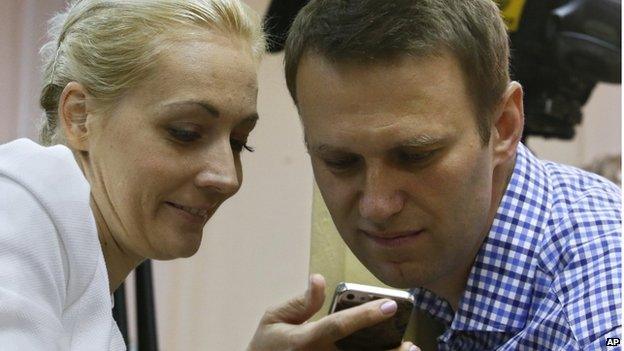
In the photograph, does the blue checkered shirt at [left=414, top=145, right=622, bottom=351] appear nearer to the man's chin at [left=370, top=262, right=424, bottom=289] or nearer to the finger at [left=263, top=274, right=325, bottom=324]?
the man's chin at [left=370, top=262, right=424, bottom=289]

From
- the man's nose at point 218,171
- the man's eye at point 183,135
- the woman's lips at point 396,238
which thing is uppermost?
the man's eye at point 183,135

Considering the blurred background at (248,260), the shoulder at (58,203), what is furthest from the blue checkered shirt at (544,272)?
the blurred background at (248,260)

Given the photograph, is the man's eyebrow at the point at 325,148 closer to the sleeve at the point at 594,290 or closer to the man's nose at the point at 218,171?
the man's nose at the point at 218,171

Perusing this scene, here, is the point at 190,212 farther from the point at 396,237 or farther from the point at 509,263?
the point at 509,263

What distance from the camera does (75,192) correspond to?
3.41 ft

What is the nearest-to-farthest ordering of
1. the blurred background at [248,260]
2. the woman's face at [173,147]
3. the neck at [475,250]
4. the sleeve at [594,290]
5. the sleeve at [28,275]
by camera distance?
the sleeve at [28,275]
the sleeve at [594,290]
the woman's face at [173,147]
the neck at [475,250]
the blurred background at [248,260]

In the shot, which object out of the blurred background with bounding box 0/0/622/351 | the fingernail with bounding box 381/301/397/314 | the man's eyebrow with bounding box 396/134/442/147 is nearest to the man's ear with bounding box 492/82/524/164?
the man's eyebrow with bounding box 396/134/442/147

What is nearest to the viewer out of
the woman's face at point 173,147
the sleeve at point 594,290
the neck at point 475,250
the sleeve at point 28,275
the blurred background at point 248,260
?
the sleeve at point 28,275

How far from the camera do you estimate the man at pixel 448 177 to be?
111cm

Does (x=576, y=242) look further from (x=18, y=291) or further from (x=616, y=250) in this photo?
(x=18, y=291)

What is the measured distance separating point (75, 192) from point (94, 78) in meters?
0.19

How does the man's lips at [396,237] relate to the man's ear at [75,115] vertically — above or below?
below

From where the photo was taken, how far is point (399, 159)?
1.12 meters

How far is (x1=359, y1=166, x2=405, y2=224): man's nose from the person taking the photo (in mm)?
1112
